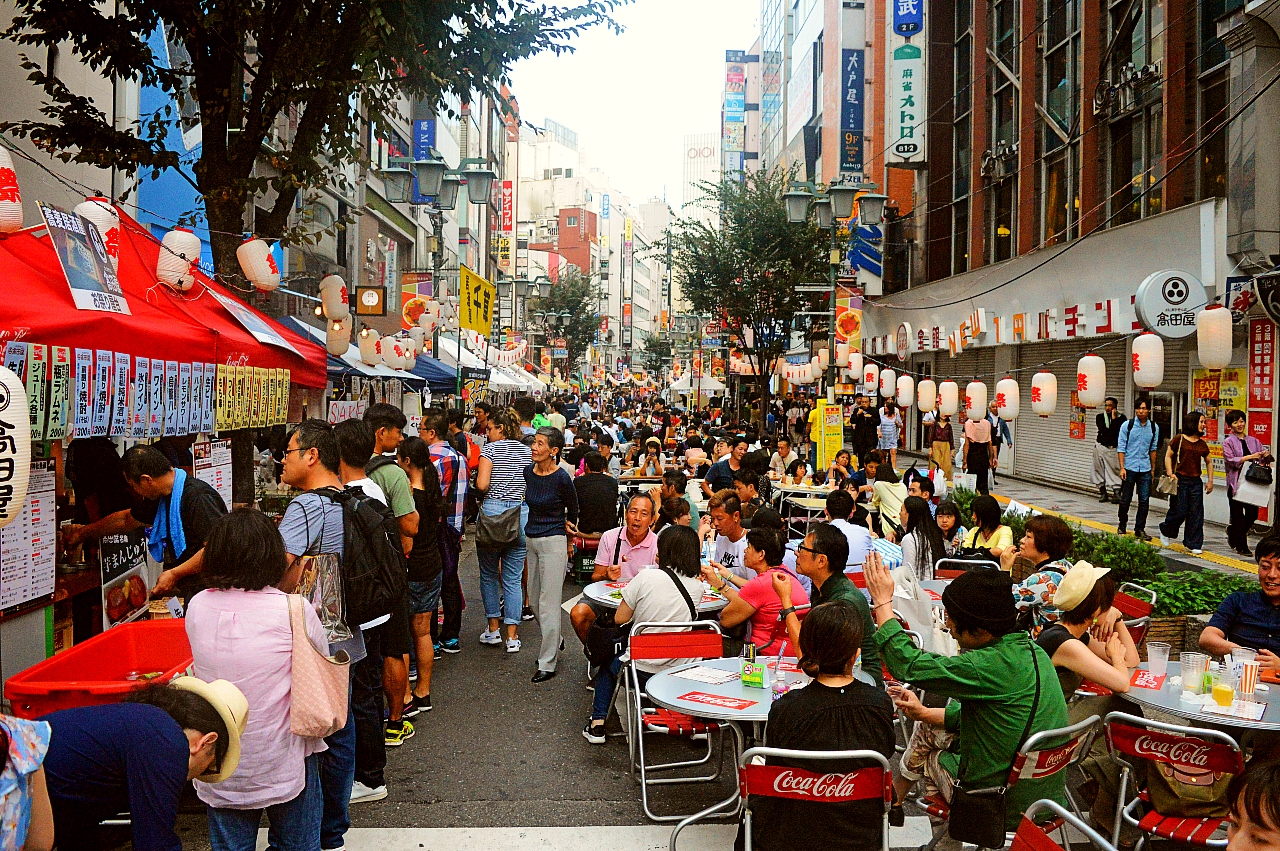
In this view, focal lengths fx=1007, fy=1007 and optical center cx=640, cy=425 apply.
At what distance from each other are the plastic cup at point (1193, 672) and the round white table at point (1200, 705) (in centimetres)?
5

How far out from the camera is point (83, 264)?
6.18m

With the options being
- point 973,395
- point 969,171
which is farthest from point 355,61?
point 969,171

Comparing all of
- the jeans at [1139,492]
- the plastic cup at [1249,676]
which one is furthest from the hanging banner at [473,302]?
the plastic cup at [1249,676]

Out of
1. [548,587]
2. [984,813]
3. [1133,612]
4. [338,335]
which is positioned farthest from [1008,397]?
[984,813]

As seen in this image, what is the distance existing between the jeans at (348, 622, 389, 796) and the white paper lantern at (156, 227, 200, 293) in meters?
3.69

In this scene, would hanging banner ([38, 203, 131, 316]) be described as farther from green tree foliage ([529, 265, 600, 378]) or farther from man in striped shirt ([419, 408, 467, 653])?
green tree foliage ([529, 265, 600, 378])

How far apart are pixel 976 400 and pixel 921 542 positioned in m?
10.6

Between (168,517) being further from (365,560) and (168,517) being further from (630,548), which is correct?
(630,548)

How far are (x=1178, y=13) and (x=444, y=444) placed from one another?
15362 millimetres

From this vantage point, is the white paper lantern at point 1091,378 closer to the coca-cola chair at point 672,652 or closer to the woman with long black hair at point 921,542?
the woman with long black hair at point 921,542

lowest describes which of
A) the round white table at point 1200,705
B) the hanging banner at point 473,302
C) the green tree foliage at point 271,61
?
the round white table at point 1200,705

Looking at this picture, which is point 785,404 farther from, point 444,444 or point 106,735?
point 106,735

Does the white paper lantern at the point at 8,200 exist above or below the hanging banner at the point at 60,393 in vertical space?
above

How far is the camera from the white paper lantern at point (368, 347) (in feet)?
47.2
